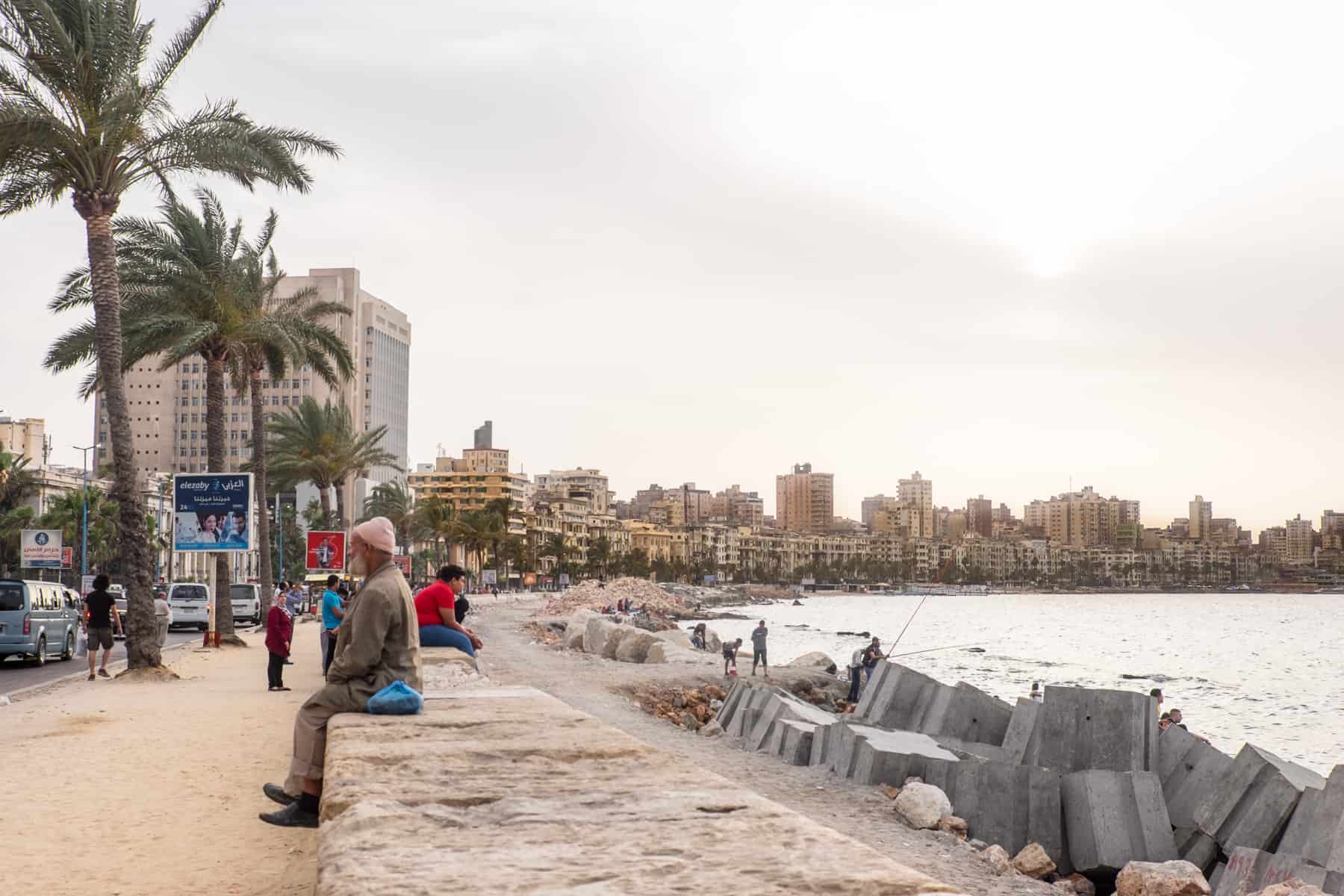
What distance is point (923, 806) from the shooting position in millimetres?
11117

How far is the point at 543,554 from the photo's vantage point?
162 metres

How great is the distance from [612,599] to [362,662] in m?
87.5

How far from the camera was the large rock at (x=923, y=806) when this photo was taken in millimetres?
10984

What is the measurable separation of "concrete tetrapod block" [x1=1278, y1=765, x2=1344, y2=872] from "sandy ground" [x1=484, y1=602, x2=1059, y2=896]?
2.10 metres

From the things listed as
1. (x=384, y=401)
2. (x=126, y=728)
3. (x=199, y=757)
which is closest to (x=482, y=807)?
(x=199, y=757)

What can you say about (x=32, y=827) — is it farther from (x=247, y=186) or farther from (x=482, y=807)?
(x=247, y=186)

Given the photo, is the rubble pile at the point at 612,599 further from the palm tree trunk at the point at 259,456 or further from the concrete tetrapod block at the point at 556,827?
the concrete tetrapod block at the point at 556,827

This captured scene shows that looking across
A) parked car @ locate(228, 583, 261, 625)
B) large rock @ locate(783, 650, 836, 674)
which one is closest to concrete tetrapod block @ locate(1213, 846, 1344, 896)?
large rock @ locate(783, 650, 836, 674)

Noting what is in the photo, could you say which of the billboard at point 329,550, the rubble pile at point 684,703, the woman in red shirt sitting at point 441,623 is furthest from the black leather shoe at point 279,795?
the billboard at point 329,550

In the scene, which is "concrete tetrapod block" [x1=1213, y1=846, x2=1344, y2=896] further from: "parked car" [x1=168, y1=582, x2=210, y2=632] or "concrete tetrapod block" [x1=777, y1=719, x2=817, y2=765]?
"parked car" [x1=168, y1=582, x2=210, y2=632]

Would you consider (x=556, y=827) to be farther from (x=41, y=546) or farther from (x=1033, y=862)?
(x=41, y=546)

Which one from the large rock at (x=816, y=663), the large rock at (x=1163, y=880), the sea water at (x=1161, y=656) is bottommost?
the sea water at (x=1161, y=656)

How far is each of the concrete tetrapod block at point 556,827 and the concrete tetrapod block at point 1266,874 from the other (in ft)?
20.7

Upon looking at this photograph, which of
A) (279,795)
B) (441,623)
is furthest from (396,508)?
(279,795)
